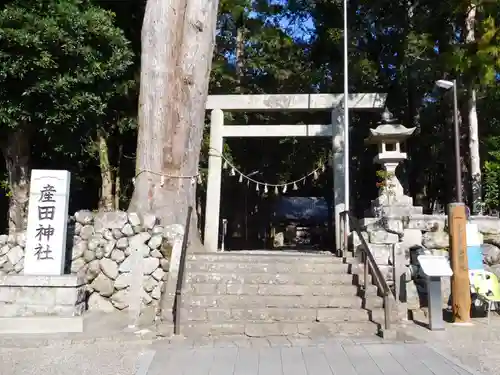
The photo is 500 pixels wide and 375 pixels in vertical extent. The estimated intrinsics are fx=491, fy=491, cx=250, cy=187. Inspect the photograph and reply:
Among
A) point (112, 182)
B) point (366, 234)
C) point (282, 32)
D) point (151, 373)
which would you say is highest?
point (282, 32)

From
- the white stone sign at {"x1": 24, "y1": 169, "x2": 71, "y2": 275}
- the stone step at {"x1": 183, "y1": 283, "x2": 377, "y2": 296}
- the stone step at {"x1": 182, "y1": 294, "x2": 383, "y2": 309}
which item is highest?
the white stone sign at {"x1": 24, "y1": 169, "x2": 71, "y2": 275}

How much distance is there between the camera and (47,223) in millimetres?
7523

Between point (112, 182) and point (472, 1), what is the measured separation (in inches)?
429

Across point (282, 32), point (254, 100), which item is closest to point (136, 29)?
point (254, 100)

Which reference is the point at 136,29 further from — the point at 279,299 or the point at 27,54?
the point at 279,299

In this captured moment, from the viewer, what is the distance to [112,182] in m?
15.2

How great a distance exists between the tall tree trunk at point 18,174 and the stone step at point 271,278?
18.8ft

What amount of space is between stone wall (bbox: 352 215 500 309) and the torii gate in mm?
2505

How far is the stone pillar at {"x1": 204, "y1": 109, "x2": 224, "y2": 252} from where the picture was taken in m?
11.4

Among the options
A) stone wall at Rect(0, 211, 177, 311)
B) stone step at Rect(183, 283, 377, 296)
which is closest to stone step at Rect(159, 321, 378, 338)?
stone step at Rect(183, 283, 377, 296)

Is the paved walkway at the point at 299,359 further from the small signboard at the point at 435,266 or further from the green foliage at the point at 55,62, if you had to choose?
the green foliage at the point at 55,62

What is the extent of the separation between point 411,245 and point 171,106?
533cm

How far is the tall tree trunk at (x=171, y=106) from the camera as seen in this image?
962 cm

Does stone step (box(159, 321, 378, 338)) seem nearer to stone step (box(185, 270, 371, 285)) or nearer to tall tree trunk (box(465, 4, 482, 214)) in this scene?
stone step (box(185, 270, 371, 285))
